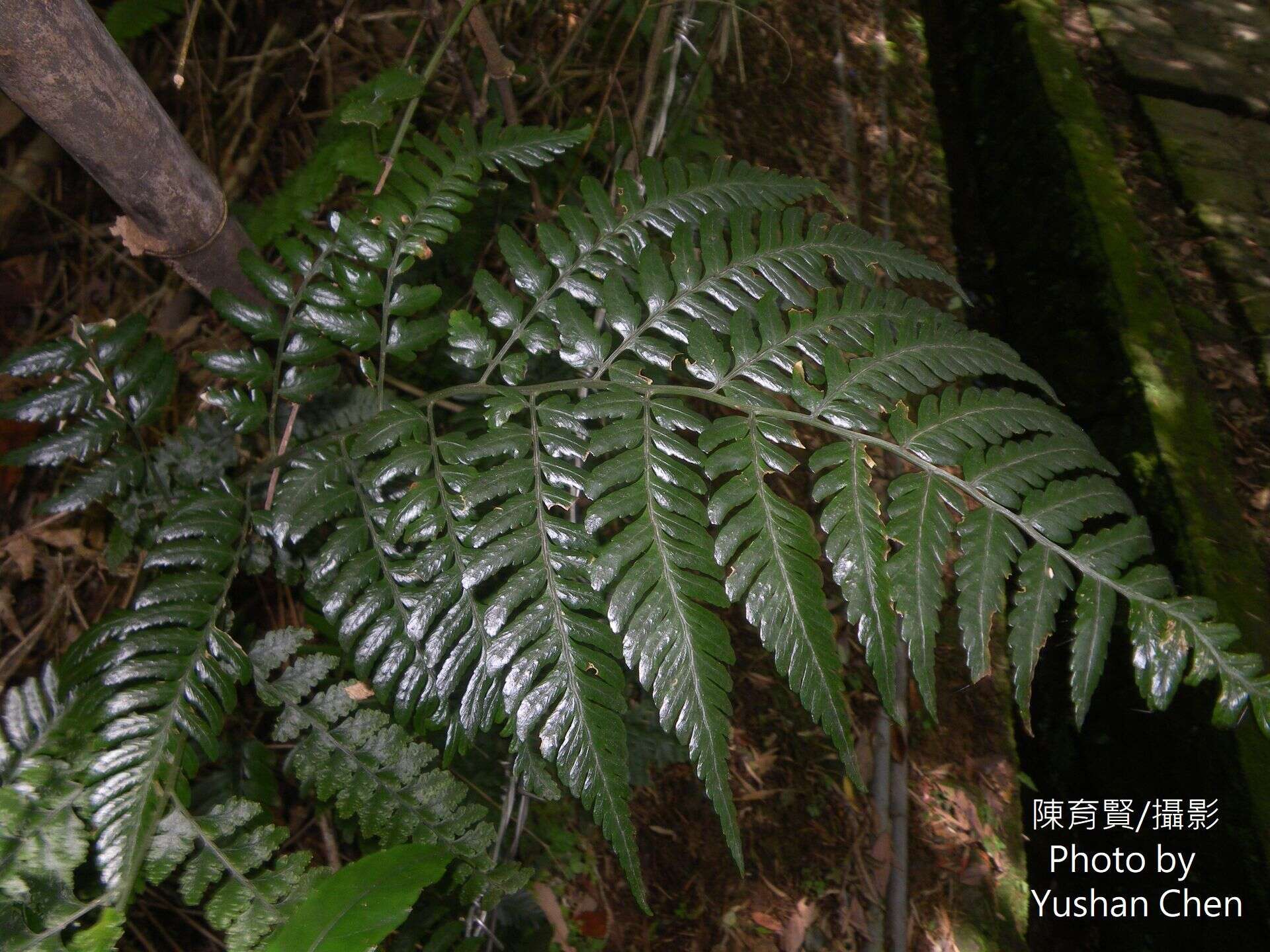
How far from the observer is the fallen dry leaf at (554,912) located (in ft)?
6.57

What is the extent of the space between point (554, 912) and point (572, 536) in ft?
3.92

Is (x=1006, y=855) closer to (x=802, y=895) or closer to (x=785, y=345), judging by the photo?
(x=802, y=895)

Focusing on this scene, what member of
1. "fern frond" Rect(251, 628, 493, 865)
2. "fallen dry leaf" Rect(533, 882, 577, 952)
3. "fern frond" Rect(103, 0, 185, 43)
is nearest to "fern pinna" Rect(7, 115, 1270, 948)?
"fern frond" Rect(251, 628, 493, 865)

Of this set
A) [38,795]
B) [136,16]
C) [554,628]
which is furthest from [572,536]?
[136,16]

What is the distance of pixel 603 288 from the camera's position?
156cm

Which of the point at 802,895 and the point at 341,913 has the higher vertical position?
the point at 341,913

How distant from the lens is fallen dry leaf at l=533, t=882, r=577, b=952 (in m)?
2.00

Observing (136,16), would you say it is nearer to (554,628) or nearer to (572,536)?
(572,536)

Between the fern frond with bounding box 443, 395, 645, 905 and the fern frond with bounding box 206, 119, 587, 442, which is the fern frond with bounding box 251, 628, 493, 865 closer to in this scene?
the fern frond with bounding box 443, 395, 645, 905

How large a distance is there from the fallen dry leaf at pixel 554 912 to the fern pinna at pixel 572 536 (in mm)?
605

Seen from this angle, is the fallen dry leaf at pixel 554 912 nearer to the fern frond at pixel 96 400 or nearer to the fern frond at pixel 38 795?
the fern frond at pixel 38 795

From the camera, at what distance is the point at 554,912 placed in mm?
2027

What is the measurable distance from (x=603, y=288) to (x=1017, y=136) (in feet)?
11.1

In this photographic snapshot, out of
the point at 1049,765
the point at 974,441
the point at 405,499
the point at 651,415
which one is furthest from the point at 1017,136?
the point at 405,499
